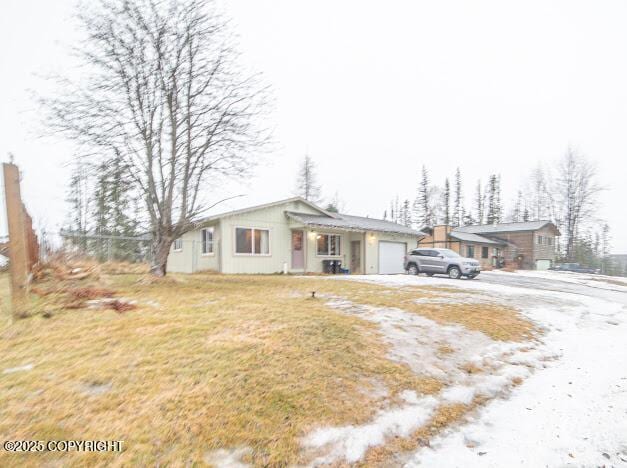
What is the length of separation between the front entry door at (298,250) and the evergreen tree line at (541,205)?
33.6 m

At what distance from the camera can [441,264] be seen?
1719 cm

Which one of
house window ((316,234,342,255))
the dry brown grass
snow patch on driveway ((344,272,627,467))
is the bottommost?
snow patch on driveway ((344,272,627,467))

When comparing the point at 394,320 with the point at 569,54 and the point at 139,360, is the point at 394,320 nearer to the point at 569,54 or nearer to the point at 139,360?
the point at 139,360

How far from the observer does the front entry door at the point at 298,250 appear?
16.9 meters

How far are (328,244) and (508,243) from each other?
89.1ft

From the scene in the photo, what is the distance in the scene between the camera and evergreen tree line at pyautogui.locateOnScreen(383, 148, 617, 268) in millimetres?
34719

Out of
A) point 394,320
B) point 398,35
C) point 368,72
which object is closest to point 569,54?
point 398,35

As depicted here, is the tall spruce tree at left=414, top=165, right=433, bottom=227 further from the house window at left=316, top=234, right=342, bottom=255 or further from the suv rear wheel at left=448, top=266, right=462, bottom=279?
the house window at left=316, top=234, right=342, bottom=255

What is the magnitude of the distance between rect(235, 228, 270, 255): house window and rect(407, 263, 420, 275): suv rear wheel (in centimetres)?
885

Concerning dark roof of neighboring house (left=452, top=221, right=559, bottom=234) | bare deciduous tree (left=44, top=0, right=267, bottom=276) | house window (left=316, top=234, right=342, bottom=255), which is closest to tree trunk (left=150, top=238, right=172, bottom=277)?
bare deciduous tree (left=44, top=0, right=267, bottom=276)

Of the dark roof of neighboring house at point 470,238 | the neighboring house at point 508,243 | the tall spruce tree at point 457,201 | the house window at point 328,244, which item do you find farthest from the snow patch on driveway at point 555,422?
the tall spruce tree at point 457,201

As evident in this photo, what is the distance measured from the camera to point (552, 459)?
2459mm

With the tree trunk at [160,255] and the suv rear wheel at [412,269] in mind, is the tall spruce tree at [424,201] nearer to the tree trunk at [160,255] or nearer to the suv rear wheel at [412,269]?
the suv rear wheel at [412,269]

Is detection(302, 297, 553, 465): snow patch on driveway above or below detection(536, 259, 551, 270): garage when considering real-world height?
above
